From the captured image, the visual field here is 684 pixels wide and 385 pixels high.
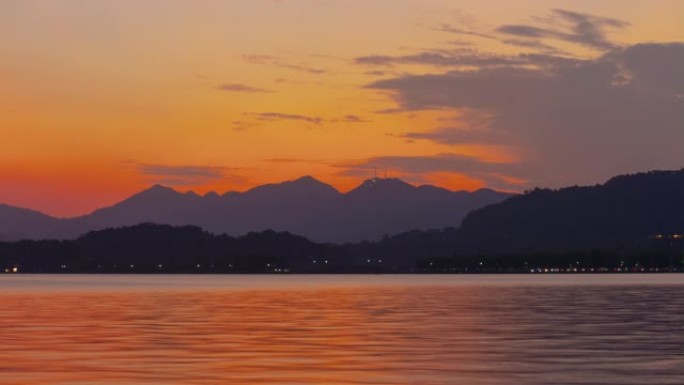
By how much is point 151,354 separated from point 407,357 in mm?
9778

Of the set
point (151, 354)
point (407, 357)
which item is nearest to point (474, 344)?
point (407, 357)

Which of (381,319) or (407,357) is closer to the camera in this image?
(407,357)

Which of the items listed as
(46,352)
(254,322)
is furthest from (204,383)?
(254,322)

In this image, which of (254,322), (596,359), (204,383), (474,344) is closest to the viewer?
(204,383)

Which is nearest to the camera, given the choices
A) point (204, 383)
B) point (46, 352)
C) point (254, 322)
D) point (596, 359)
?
point (204, 383)

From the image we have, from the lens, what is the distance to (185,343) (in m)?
54.1

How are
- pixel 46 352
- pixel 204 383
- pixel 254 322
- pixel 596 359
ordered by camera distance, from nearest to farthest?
pixel 204 383 → pixel 596 359 → pixel 46 352 → pixel 254 322

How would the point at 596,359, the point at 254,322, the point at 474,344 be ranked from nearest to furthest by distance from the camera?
the point at 596,359 → the point at 474,344 → the point at 254,322

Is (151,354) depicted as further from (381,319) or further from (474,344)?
(381,319)

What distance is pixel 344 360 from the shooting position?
4597cm

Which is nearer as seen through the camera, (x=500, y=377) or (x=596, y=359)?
(x=500, y=377)

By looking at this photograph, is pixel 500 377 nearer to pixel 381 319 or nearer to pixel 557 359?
pixel 557 359

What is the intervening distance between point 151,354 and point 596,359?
16.7 meters

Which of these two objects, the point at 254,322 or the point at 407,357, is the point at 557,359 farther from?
the point at 254,322
